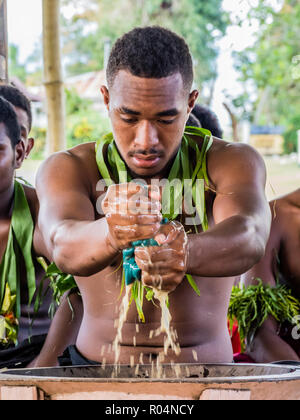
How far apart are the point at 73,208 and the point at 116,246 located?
351mm

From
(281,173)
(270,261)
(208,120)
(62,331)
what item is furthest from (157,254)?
(281,173)

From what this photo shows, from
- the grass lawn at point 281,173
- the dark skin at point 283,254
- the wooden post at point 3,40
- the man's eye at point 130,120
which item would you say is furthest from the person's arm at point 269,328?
the grass lawn at point 281,173

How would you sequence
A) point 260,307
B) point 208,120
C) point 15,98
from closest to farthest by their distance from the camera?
point 260,307, point 15,98, point 208,120

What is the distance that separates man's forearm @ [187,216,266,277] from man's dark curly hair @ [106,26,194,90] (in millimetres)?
498

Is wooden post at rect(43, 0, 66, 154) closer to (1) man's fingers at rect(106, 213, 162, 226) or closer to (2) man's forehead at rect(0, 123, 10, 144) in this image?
(2) man's forehead at rect(0, 123, 10, 144)

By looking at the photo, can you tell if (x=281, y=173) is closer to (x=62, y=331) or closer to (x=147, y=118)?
(x=62, y=331)

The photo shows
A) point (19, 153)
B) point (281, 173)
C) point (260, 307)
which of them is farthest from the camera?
point (281, 173)

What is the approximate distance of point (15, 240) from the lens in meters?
2.31

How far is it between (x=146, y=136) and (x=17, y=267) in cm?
92

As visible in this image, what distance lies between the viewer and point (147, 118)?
1689 mm

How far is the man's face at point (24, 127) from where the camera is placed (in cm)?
277

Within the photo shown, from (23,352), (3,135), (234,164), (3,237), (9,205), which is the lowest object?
(23,352)

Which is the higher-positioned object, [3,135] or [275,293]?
[3,135]
